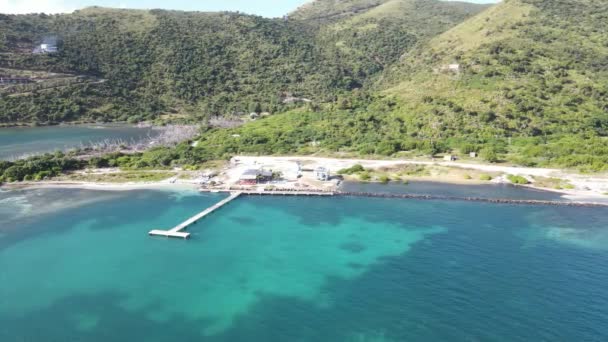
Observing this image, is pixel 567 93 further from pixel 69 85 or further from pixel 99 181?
pixel 69 85

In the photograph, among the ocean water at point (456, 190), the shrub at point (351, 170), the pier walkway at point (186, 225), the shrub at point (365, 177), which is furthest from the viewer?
the shrub at point (351, 170)

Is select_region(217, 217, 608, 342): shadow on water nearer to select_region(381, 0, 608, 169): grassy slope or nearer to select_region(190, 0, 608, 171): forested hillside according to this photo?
select_region(190, 0, 608, 171): forested hillside

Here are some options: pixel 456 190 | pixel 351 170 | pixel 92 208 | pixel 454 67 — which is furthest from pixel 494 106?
pixel 92 208

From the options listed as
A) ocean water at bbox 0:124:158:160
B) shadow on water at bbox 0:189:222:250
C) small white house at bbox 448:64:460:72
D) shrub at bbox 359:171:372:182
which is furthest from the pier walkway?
small white house at bbox 448:64:460:72

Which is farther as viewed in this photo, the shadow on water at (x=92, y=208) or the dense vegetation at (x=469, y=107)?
the dense vegetation at (x=469, y=107)

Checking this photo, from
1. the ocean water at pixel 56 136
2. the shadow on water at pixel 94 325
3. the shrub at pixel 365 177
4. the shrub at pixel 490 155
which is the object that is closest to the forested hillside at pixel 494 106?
the shrub at pixel 490 155

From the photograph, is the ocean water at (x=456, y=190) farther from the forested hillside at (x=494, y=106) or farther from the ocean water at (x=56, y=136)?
the ocean water at (x=56, y=136)

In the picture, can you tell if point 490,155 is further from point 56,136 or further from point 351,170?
point 56,136
